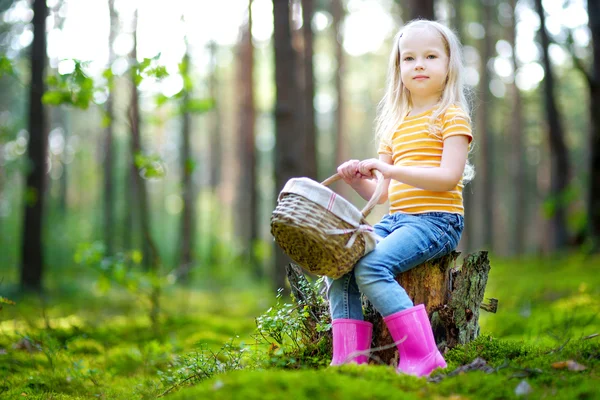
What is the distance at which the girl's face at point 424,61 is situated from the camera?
313cm

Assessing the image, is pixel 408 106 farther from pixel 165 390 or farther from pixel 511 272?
pixel 511 272

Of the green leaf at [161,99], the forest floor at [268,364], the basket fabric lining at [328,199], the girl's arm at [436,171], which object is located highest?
the green leaf at [161,99]

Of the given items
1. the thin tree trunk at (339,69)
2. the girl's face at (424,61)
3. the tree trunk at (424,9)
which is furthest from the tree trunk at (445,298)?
the thin tree trunk at (339,69)

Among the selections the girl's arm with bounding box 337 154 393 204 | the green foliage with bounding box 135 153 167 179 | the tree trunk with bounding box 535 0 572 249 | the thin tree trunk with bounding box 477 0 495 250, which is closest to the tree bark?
the thin tree trunk with bounding box 477 0 495 250

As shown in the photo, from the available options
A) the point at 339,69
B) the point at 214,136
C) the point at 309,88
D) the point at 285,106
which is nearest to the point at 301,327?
the point at 285,106

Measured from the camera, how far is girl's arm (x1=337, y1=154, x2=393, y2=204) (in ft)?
9.97

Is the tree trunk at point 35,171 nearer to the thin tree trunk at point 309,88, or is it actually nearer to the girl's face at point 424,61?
the thin tree trunk at point 309,88

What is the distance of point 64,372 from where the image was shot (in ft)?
12.4

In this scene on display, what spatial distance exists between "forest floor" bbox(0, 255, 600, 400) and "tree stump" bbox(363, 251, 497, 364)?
0.13 meters

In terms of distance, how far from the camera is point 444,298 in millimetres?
3207

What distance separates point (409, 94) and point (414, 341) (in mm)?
1534

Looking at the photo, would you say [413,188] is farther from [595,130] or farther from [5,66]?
[595,130]

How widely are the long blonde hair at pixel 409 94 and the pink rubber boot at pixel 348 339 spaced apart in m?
1.16

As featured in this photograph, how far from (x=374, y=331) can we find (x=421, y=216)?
0.73 metres
